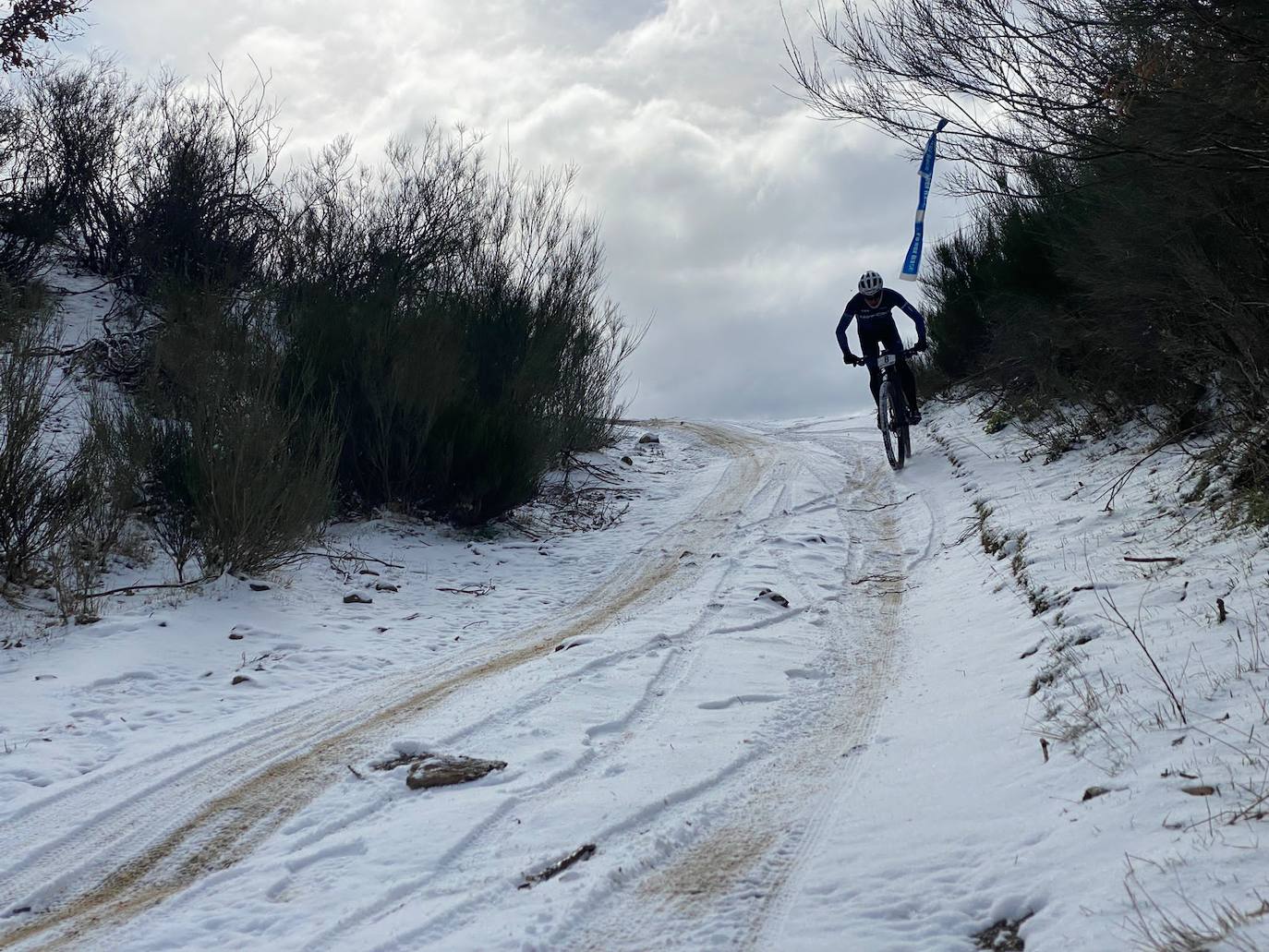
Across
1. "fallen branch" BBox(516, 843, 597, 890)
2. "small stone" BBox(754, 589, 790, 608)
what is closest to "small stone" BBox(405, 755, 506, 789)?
"fallen branch" BBox(516, 843, 597, 890)

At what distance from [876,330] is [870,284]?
591mm

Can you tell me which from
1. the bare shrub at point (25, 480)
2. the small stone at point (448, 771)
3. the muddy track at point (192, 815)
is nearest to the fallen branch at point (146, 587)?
the bare shrub at point (25, 480)

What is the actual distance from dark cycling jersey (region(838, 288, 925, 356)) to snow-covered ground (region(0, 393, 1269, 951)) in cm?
413

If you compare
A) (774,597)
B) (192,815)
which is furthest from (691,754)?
(774,597)

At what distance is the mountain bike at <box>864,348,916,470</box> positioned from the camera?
12172 mm

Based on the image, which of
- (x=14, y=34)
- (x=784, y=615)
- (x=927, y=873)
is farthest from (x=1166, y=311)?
(x=14, y=34)

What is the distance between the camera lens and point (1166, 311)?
841cm

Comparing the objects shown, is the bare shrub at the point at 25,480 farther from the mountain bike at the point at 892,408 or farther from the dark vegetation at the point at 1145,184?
the mountain bike at the point at 892,408

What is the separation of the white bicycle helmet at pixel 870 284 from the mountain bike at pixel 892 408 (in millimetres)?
802

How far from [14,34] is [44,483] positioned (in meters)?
11.5

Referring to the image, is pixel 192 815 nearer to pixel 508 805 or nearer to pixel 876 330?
pixel 508 805

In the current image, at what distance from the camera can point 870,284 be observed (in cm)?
1241

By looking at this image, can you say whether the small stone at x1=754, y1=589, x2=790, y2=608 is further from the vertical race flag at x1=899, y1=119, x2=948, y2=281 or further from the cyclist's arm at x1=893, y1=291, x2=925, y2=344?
the cyclist's arm at x1=893, y1=291, x2=925, y2=344

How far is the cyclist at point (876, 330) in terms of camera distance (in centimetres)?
1230
